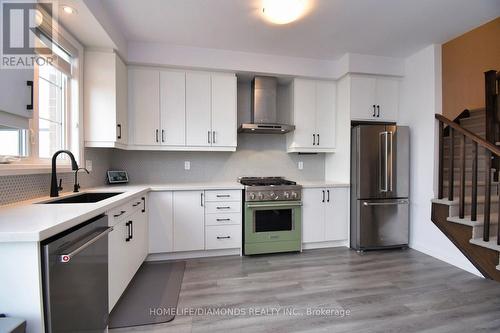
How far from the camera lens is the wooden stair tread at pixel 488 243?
2110 millimetres

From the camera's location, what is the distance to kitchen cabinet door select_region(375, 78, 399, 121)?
3375mm

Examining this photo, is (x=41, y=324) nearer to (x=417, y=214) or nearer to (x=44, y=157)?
(x=44, y=157)

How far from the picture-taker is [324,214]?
10.6ft

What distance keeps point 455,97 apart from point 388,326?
2932mm

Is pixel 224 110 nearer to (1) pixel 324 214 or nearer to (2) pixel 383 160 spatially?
(1) pixel 324 214

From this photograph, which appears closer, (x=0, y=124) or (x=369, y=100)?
(x=0, y=124)

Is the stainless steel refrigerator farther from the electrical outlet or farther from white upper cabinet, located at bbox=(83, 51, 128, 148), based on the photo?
the electrical outlet

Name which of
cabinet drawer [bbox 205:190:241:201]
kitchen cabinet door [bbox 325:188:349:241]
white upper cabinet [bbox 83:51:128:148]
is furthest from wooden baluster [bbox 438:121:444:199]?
white upper cabinet [bbox 83:51:128:148]

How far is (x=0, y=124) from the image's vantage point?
4.19ft

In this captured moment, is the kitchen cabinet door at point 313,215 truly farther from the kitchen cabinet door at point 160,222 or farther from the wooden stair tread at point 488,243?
the kitchen cabinet door at point 160,222

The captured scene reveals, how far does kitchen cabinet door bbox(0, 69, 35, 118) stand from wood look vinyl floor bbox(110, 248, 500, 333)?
5.17ft

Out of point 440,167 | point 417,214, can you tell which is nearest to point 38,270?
point 440,167

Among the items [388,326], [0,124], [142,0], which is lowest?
[388,326]
